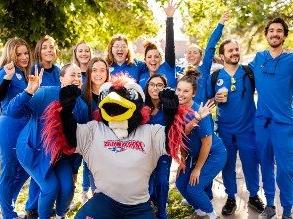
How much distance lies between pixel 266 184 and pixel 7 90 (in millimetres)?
3016

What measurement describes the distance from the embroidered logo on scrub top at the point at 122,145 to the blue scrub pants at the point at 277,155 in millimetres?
1711

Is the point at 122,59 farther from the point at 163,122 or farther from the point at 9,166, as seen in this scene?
the point at 9,166

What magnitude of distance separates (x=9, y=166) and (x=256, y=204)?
113 inches

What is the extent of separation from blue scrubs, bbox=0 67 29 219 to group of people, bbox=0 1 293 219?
0.4 inches

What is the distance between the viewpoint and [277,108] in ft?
16.5

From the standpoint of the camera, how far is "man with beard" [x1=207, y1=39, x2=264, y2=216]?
5305mm

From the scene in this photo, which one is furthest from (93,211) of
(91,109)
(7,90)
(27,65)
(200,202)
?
(27,65)

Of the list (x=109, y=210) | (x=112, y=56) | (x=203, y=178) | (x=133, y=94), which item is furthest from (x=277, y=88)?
(x=109, y=210)

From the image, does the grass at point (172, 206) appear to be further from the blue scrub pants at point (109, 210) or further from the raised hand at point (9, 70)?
the raised hand at point (9, 70)

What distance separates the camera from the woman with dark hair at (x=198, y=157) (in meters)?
4.77

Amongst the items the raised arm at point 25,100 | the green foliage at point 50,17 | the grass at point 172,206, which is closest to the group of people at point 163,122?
the raised arm at point 25,100

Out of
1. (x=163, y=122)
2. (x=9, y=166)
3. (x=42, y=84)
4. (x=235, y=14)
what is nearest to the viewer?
(x=163, y=122)

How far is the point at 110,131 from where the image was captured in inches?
162

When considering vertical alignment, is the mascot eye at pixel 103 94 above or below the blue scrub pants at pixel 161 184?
above
